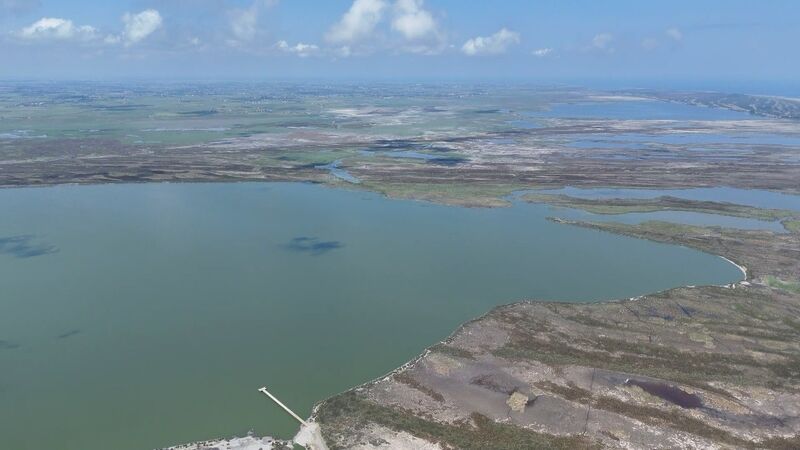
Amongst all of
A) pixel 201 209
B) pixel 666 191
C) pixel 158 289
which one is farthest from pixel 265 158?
pixel 666 191

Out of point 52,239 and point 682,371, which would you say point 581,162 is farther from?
point 52,239

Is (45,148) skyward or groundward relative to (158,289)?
skyward

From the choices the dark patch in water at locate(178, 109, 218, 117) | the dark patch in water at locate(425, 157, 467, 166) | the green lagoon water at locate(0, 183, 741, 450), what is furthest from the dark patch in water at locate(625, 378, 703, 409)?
the dark patch in water at locate(178, 109, 218, 117)

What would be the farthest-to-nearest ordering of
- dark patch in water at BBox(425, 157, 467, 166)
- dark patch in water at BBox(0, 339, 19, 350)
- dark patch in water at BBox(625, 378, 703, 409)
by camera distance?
dark patch in water at BBox(425, 157, 467, 166) < dark patch in water at BBox(0, 339, 19, 350) < dark patch in water at BBox(625, 378, 703, 409)

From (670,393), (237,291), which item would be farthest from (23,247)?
(670,393)

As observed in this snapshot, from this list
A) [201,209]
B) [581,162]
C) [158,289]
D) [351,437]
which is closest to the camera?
[351,437]

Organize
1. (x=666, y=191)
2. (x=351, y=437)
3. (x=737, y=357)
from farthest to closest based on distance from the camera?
(x=666, y=191) < (x=737, y=357) < (x=351, y=437)

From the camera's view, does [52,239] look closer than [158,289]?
No

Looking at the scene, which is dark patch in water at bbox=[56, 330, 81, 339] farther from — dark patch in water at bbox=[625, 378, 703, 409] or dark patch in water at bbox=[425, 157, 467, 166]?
dark patch in water at bbox=[425, 157, 467, 166]
